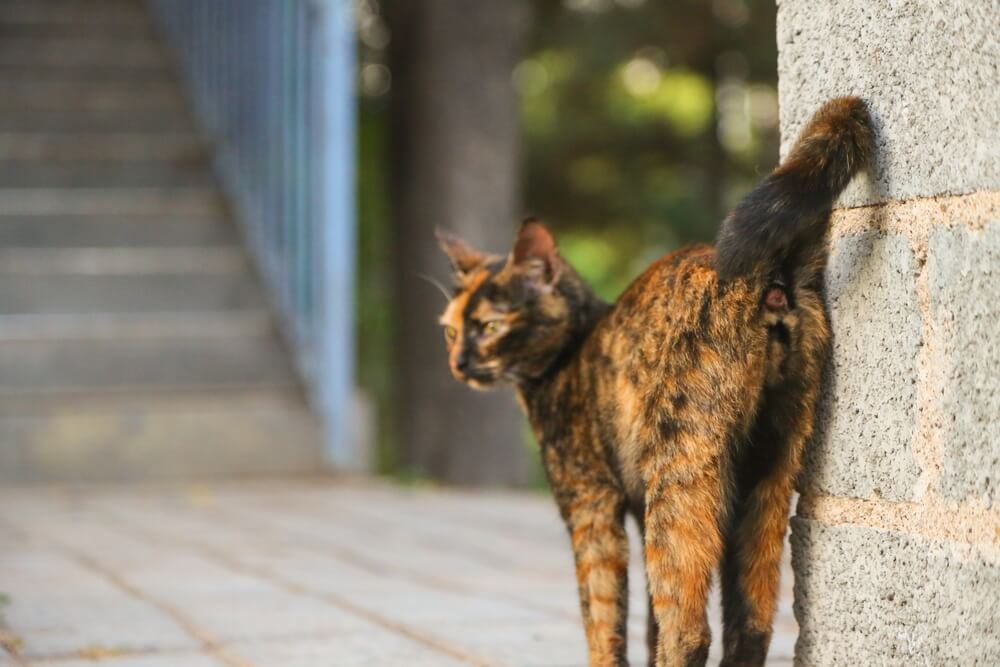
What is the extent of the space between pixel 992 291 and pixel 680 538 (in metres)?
0.70

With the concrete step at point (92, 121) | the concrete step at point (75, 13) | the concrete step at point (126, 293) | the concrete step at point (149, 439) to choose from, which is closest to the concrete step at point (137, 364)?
the concrete step at point (149, 439)

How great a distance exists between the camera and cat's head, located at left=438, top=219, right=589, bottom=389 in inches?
128

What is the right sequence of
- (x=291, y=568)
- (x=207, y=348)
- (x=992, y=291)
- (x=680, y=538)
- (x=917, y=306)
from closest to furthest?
1. (x=992, y=291)
2. (x=917, y=306)
3. (x=680, y=538)
4. (x=291, y=568)
5. (x=207, y=348)

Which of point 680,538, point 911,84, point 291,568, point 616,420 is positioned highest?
point 911,84

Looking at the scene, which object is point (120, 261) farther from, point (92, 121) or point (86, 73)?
point (86, 73)

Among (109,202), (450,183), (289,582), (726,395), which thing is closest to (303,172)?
(450,183)

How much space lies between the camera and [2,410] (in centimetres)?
748

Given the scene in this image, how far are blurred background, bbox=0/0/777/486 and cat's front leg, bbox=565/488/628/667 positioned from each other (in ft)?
14.5

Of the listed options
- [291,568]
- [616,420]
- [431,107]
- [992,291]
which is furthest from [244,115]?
[992,291]

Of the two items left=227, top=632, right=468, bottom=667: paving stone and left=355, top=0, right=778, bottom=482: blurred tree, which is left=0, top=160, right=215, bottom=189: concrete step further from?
left=227, top=632, right=468, bottom=667: paving stone

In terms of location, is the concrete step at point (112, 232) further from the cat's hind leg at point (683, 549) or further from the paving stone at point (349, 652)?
the cat's hind leg at point (683, 549)

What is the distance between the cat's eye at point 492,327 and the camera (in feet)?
10.7

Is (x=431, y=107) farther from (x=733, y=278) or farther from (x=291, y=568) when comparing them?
(x=733, y=278)

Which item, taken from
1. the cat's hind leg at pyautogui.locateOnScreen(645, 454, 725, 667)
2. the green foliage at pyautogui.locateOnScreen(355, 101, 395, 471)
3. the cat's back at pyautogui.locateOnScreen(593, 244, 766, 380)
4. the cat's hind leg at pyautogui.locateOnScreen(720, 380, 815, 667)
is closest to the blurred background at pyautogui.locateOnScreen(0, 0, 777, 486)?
the green foliage at pyautogui.locateOnScreen(355, 101, 395, 471)
